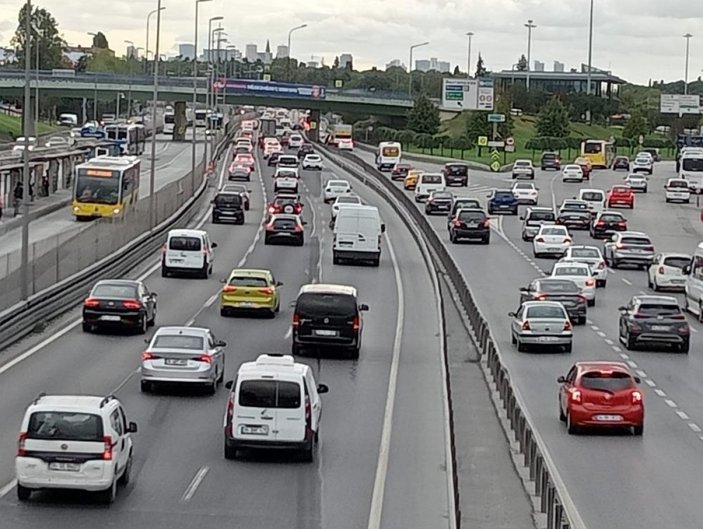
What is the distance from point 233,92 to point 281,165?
48313 millimetres

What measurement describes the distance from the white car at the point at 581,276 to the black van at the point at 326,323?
526 inches

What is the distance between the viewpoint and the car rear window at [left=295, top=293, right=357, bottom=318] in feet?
118

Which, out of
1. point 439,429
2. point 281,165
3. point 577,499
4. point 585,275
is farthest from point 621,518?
point 281,165

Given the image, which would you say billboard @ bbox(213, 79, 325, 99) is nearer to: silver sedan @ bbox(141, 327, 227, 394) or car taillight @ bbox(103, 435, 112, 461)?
silver sedan @ bbox(141, 327, 227, 394)

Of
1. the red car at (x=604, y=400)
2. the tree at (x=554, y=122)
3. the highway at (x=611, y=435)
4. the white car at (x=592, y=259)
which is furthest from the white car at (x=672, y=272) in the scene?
the tree at (x=554, y=122)

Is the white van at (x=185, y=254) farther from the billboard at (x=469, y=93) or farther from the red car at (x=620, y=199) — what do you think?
the billboard at (x=469, y=93)

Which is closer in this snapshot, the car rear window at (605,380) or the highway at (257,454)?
the highway at (257,454)

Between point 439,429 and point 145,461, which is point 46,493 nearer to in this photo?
point 145,461

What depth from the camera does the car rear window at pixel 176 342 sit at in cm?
3011

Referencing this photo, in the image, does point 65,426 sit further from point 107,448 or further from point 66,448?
point 107,448

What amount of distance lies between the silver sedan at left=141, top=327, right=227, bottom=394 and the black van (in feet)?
18.4

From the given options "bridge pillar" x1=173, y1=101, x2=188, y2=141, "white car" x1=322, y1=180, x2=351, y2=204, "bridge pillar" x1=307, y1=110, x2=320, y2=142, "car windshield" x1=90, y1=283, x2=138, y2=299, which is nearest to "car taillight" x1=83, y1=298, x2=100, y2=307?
"car windshield" x1=90, y1=283, x2=138, y2=299

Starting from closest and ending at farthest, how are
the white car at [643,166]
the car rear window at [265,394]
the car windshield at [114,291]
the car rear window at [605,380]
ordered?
the car rear window at [265,394] < the car rear window at [605,380] < the car windshield at [114,291] < the white car at [643,166]

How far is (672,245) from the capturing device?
71.9 meters
